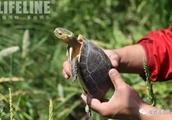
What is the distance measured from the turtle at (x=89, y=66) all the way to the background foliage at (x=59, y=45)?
1.75ft

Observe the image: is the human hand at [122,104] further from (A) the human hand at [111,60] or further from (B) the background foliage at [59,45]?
(B) the background foliage at [59,45]

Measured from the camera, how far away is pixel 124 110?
212 centimetres

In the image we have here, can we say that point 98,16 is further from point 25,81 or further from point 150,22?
point 25,81

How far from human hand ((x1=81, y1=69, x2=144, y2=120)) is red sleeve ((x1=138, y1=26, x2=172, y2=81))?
486mm

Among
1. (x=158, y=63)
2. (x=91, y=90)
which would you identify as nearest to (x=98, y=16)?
(x=158, y=63)

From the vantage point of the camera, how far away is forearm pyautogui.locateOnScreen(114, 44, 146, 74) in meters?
2.56

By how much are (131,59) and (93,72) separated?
36cm

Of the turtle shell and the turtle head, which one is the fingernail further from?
the turtle head

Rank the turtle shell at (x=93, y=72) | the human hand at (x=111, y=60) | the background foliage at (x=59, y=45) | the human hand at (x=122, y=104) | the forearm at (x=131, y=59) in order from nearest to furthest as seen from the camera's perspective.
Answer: the human hand at (x=122, y=104), the turtle shell at (x=93, y=72), the human hand at (x=111, y=60), the forearm at (x=131, y=59), the background foliage at (x=59, y=45)

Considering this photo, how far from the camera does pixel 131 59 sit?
259 centimetres

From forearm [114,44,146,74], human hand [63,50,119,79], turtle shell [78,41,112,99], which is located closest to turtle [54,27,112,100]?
turtle shell [78,41,112,99]

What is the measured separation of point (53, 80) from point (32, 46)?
0.27 metres

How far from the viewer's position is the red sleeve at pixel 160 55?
264cm

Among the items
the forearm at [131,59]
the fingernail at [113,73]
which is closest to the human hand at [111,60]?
the forearm at [131,59]
